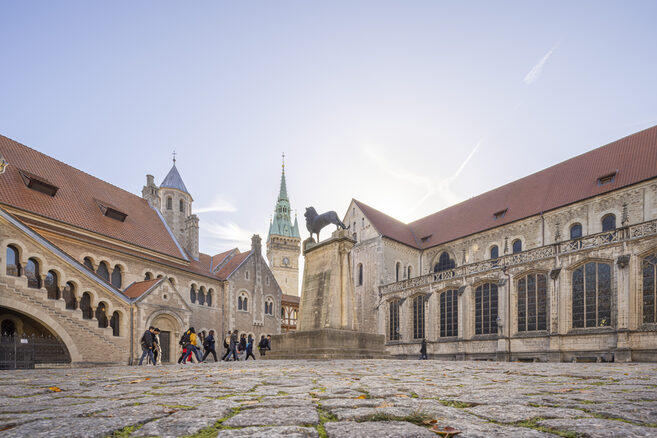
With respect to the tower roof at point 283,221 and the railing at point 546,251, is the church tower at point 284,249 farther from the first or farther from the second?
the railing at point 546,251

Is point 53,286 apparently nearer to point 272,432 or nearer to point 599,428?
point 272,432

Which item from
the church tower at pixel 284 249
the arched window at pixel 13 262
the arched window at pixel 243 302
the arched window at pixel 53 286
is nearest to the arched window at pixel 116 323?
the arched window at pixel 53 286

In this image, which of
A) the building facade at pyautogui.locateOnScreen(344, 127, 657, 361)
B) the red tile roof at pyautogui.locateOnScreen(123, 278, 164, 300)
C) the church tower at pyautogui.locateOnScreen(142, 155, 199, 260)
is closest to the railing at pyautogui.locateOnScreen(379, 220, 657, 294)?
the building facade at pyautogui.locateOnScreen(344, 127, 657, 361)

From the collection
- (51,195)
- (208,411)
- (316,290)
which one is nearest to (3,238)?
(51,195)

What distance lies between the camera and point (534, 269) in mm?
24234

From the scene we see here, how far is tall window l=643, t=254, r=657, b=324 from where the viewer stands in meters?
19.5

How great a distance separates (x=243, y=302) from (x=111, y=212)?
12.4 m

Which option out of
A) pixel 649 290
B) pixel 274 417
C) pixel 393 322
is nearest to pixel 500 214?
pixel 393 322

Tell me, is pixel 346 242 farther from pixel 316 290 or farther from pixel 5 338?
pixel 5 338

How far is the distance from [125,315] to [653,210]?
2894 centimetres

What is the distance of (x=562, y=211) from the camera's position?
28.3m

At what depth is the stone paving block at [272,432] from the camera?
7.25 ft

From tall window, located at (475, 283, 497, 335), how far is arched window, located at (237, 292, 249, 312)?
17835mm

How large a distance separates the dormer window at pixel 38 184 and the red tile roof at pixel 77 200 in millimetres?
234
